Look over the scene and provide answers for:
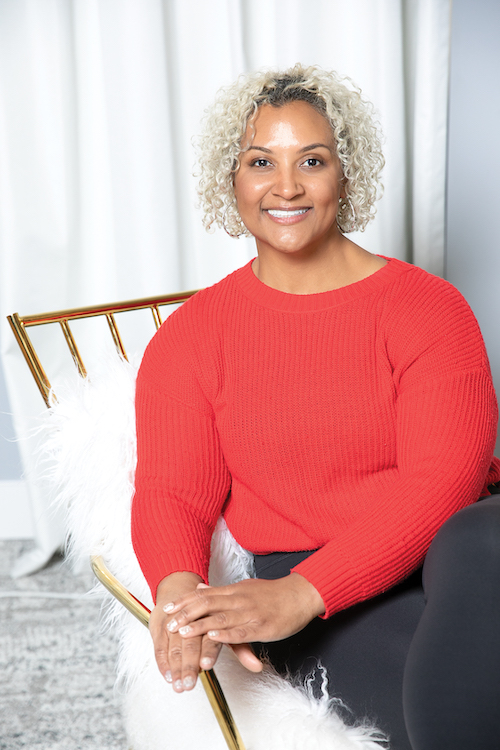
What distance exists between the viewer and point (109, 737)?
5.08 ft

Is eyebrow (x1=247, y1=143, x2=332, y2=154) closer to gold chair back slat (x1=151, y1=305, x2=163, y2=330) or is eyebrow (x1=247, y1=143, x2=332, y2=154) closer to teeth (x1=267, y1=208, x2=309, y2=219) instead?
teeth (x1=267, y1=208, x2=309, y2=219)

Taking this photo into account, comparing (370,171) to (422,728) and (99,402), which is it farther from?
(422,728)

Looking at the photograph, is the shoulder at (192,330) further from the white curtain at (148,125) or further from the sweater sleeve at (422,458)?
the white curtain at (148,125)

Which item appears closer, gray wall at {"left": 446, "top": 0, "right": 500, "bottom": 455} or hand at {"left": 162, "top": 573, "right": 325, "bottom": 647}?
hand at {"left": 162, "top": 573, "right": 325, "bottom": 647}

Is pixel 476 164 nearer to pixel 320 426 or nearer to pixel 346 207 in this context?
pixel 346 207

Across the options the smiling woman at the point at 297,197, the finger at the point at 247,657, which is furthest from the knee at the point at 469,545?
the smiling woman at the point at 297,197

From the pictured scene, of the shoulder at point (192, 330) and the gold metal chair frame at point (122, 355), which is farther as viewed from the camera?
the shoulder at point (192, 330)

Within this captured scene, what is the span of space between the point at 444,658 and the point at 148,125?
5.78 feet

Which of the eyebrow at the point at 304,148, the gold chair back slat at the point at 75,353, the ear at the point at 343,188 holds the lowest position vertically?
the gold chair back slat at the point at 75,353

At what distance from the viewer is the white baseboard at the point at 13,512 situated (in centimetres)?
256

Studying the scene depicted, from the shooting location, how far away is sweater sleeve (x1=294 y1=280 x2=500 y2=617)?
95 cm

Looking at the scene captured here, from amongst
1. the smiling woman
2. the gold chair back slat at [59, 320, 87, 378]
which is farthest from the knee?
the gold chair back slat at [59, 320, 87, 378]

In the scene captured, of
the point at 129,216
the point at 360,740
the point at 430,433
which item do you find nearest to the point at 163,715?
the point at 360,740

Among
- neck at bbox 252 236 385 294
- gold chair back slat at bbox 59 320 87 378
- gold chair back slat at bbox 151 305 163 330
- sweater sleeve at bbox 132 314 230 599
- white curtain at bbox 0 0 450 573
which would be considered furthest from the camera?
white curtain at bbox 0 0 450 573
